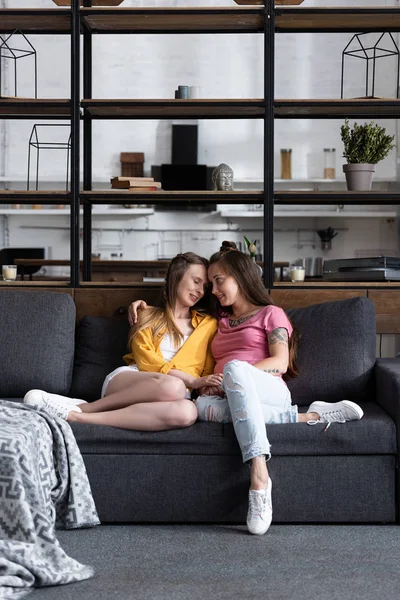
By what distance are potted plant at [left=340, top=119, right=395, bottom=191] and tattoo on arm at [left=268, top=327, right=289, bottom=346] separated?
1155mm

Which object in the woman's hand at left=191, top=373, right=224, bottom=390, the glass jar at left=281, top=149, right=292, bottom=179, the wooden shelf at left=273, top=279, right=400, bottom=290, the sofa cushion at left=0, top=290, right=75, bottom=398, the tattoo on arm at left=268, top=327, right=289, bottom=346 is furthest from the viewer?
the glass jar at left=281, top=149, right=292, bottom=179

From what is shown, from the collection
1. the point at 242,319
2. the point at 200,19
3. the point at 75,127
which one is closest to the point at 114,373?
the point at 242,319

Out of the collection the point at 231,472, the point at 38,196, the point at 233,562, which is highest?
the point at 38,196

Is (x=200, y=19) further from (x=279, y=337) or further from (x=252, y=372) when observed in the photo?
(x=252, y=372)

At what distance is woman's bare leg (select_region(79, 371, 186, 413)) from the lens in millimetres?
3033

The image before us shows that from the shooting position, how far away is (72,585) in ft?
7.66

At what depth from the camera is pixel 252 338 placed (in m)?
3.30

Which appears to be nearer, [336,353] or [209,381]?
[209,381]

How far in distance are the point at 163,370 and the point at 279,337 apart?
1.54ft

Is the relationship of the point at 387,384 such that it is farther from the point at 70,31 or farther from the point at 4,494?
the point at 70,31

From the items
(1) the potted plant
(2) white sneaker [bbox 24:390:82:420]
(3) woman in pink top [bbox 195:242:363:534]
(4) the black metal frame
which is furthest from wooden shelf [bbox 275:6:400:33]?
(2) white sneaker [bbox 24:390:82:420]

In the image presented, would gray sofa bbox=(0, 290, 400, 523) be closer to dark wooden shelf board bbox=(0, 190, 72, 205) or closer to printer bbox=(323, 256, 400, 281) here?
printer bbox=(323, 256, 400, 281)

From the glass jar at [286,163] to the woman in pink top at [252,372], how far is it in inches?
225

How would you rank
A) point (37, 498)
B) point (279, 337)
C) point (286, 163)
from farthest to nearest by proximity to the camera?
point (286, 163)
point (279, 337)
point (37, 498)
